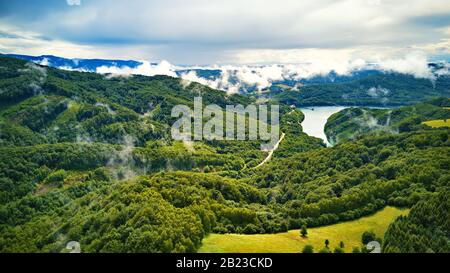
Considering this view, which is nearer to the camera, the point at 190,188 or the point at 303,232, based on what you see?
the point at 303,232

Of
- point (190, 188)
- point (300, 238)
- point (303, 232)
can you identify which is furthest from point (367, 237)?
point (190, 188)

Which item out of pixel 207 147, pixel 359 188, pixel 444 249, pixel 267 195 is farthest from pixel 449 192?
pixel 207 147

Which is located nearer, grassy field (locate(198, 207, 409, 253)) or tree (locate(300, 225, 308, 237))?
grassy field (locate(198, 207, 409, 253))

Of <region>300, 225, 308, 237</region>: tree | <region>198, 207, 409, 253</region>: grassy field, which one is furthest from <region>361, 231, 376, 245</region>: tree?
<region>300, 225, 308, 237</region>: tree

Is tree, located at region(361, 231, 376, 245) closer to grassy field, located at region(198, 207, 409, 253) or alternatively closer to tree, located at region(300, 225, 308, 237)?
grassy field, located at region(198, 207, 409, 253)

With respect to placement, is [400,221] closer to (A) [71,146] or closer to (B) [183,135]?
(A) [71,146]

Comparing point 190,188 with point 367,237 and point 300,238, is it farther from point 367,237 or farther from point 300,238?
point 367,237
